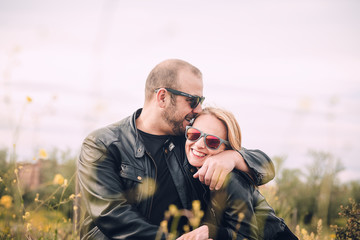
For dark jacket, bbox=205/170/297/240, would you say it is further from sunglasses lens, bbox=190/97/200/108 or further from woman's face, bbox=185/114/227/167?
sunglasses lens, bbox=190/97/200/108

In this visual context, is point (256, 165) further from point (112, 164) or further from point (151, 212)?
point (112, 164)

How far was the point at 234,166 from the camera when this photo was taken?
115 inches

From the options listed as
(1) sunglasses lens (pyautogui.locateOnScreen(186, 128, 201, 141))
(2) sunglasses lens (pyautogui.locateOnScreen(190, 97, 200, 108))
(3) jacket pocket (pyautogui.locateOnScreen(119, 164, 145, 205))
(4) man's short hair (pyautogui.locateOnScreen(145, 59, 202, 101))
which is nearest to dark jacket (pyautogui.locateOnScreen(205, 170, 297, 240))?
(1) sunglasses lens (pyautogui.locateOnScreen(186, 128, 201, 141))

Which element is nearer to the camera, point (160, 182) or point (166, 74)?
point (160, 182)

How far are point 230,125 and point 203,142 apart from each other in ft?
0.93

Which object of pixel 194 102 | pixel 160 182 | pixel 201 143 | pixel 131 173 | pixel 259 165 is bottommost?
pixel 160 182

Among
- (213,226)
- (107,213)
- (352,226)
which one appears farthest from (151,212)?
(352,226)

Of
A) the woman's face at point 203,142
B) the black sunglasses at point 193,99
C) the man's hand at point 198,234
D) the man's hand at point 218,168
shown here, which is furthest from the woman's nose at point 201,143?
the black sunglasses at point 193,99

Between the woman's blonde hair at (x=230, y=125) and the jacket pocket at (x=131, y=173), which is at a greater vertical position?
the woman's blonde hair at (x=230, y=125)

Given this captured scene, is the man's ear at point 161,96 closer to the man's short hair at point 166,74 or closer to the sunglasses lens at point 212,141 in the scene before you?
the man's short hair at point 166,74

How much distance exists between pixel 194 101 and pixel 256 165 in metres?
1.09

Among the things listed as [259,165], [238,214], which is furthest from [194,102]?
[238,214]

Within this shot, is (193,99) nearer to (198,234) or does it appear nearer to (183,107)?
(183,107)

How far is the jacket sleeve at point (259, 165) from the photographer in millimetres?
3029
